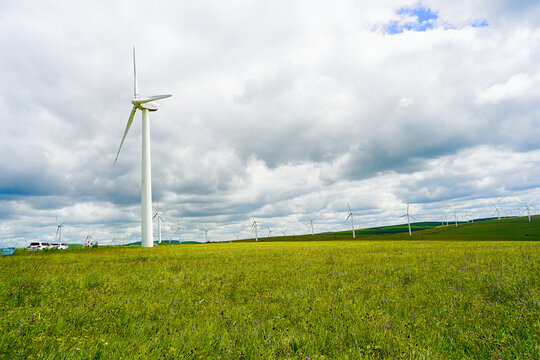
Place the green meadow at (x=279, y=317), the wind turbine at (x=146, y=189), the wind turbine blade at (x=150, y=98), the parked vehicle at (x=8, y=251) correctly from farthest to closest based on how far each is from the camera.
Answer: the wind turbine blade at (x=150, y=98) < the wind turbine at (x=146, y=189) < the parked vehicle at (x=8, y=251) < the green meadow at (x=279, y=317)

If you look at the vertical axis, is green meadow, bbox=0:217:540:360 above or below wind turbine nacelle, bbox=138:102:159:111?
below

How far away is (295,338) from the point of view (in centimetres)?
540

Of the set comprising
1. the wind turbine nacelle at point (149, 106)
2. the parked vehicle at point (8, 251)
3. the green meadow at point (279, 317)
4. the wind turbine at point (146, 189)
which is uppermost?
the wind turbine nacelle at point (149, 106)

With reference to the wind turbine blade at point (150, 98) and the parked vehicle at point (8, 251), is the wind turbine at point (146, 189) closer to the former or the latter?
the wind turbine blade at point (150, 98)

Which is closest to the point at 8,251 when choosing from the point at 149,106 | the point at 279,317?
the point at 149,106

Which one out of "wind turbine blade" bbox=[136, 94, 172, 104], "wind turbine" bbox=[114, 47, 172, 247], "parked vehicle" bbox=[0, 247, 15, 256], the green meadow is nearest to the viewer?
the green meadow

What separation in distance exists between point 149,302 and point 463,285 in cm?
959

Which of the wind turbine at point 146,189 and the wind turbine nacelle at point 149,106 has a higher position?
the wind turbine nacelle at point 149,106

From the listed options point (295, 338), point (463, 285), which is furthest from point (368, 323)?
point (463, 285)

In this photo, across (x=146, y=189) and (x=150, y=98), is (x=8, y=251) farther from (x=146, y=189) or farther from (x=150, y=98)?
(x=150, y=98)

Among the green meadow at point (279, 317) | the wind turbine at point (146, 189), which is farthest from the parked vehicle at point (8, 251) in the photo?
the green meadow at point (279, 317)

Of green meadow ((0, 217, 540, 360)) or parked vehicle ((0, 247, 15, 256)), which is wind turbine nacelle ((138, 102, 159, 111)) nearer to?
parked vehicle ((0, 247, 15, 256))

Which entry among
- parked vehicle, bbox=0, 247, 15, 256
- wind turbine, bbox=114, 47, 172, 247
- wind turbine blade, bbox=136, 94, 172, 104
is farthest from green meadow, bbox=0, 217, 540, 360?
wind turbine blade, bbox=136, 94, 172, 104

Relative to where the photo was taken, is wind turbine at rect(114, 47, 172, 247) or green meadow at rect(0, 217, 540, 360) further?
wind turbine at rect(114, 47, 172, 247)
